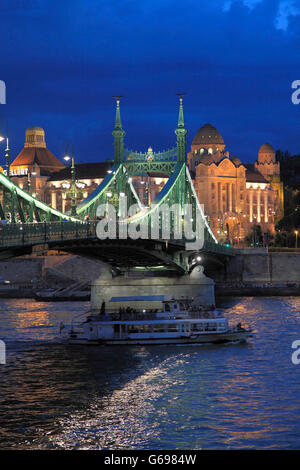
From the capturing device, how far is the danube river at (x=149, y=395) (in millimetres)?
33906

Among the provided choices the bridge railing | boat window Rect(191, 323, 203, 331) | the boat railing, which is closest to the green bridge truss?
the bridge railing

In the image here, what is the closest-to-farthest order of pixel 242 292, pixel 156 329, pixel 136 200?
pixel 156 329
pixel 136 200
pixel 242 292

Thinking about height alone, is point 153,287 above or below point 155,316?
above

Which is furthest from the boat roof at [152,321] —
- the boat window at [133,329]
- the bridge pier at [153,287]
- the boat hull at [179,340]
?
the bridge pier at [153,287]

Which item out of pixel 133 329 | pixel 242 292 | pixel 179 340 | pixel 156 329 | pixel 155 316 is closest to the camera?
pixel 179 340

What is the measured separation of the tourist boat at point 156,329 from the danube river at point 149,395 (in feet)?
3.37

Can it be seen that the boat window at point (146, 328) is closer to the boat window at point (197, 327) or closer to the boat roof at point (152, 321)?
the boat roof at point (152, 321)

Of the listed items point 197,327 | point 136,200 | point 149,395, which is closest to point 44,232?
point 197,327

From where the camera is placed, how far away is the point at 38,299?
107625 millimetres

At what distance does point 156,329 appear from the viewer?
196 ft

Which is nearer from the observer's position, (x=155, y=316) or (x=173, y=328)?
(x=173, y=328)

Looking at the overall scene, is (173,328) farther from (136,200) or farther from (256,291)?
(256,291)

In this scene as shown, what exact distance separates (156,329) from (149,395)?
1797cm
